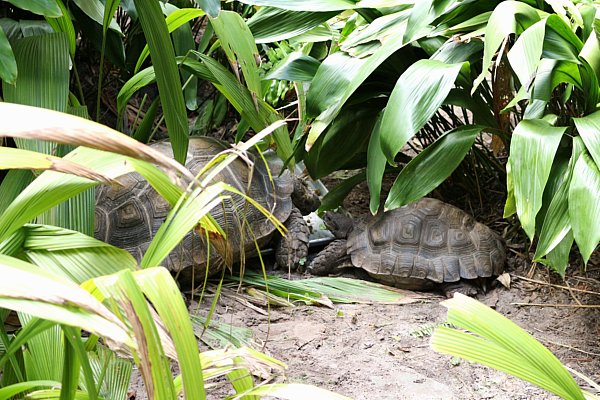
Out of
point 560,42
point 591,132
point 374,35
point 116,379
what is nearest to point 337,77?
point 374,35

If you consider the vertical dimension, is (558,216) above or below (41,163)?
Result: below

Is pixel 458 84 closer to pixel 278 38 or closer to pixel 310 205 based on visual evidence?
pixel 278 38

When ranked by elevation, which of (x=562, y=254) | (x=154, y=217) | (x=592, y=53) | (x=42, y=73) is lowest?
(x=562, y=254)

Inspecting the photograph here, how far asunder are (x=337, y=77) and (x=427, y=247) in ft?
3.21

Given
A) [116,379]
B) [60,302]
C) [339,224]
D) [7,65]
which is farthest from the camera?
[339,224]

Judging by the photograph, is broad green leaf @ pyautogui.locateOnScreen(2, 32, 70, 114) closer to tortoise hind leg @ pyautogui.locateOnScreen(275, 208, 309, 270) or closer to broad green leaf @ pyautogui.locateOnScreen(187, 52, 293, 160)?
broad green leaf @ pyautogui.locateOnScreen(187, 52, 293, 160)

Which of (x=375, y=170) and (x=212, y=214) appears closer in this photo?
(x=375, y=170)

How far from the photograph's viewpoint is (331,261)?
3.23 meters

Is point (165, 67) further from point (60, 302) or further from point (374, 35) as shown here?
point (60, 302)

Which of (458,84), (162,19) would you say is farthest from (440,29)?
(162,19)

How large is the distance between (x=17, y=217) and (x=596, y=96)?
5.88 ft

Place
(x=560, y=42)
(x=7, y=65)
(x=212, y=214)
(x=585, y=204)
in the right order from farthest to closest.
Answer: (x=212, y=214)
(x=560, y=42)
(x=585, y=204)
(x=7, y=65)

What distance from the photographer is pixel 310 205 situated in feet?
12.1

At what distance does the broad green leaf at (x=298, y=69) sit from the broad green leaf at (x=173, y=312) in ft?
6.03
